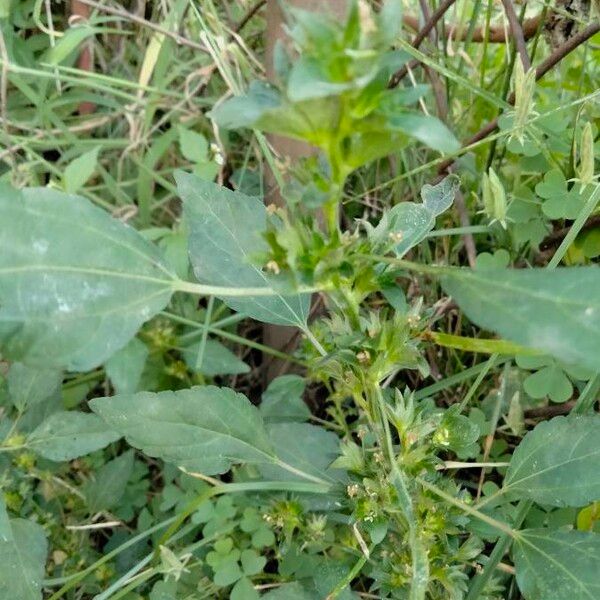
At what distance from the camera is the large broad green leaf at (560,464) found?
0.81 m

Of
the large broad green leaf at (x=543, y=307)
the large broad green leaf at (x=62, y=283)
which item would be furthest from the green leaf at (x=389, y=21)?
the large broad green leaf at (x=62, y=283)

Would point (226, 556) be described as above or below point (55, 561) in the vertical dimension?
above

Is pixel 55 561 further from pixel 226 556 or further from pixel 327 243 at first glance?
pixel 327 243

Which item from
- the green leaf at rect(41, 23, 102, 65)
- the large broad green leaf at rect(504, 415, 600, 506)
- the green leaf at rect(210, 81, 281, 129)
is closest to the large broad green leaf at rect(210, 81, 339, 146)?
the green leaf at rect(210, 81, 281, 129)

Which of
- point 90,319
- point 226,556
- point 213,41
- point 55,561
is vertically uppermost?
point 213,41

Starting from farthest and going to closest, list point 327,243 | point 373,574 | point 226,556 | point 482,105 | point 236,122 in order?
point 482,105, point 226,556, point 373,574, point 327,243, point 236,122

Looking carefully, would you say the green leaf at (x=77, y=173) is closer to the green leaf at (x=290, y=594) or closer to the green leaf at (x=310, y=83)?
the green leaf at (x=290, y=594)

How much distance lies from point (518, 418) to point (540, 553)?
26cm

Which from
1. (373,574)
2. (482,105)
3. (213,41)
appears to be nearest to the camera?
(373,574)

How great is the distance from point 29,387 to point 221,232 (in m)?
0.46

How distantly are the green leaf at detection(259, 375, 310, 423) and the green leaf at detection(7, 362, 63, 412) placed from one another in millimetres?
316

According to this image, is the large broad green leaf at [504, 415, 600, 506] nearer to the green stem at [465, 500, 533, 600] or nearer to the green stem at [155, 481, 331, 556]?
the green stem at [465, 500, 533, 600]

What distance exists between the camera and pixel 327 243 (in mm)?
606

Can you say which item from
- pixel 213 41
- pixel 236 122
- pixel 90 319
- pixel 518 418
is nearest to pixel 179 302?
pixel 213 41
